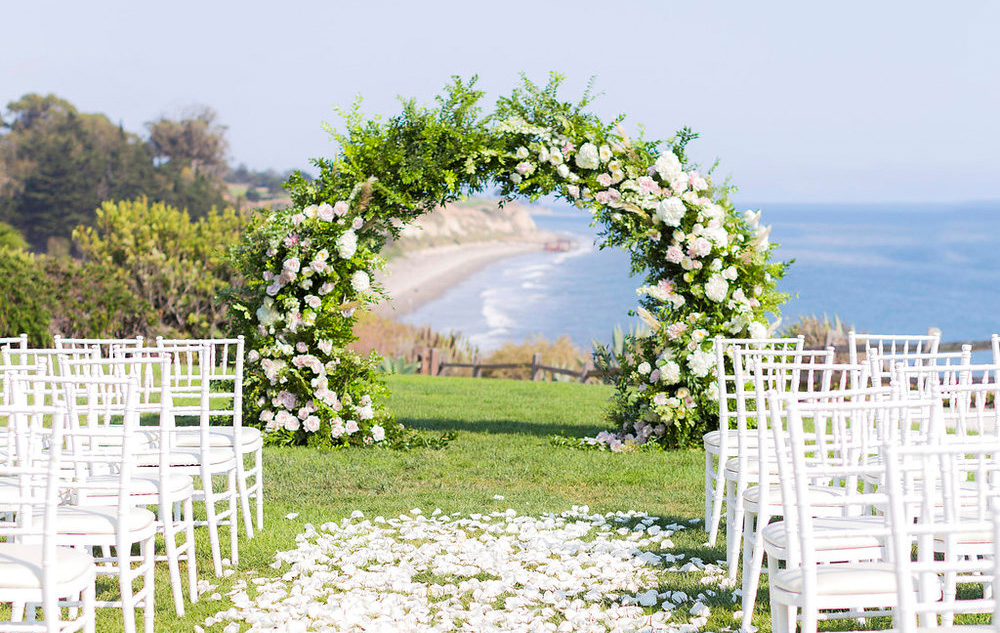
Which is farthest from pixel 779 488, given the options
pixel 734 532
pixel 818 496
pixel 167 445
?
pixel 167 445

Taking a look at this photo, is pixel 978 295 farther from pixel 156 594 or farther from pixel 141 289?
pixel 156 594

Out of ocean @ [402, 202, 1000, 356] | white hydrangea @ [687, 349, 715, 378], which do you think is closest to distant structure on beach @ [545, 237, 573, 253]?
ocean @ [402, 202, 1000, 356]

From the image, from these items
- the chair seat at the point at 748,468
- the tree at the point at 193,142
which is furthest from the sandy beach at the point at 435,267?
the chair seat at the point at 748,468

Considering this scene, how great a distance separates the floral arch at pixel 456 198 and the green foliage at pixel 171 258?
8.89m

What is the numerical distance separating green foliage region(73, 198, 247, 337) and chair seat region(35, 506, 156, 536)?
13634 mm

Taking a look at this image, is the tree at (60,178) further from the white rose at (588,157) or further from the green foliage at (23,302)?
the white rose at (588,157)

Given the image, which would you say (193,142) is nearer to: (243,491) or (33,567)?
(243,491)

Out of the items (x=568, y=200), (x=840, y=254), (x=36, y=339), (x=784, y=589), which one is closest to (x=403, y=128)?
(x=568, y=200)

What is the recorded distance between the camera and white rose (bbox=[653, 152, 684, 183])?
27.0ft

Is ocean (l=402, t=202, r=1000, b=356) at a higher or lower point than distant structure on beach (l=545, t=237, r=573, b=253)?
lower

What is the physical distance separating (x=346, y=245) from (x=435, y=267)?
5948 cm

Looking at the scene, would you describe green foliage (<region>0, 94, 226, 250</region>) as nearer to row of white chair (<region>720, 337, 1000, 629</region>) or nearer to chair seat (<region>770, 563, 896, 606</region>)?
row of white chair (<region>720, 337, 1000, 629</region>)

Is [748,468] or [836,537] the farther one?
[748,468]

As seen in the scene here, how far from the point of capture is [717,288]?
8.04 metres
